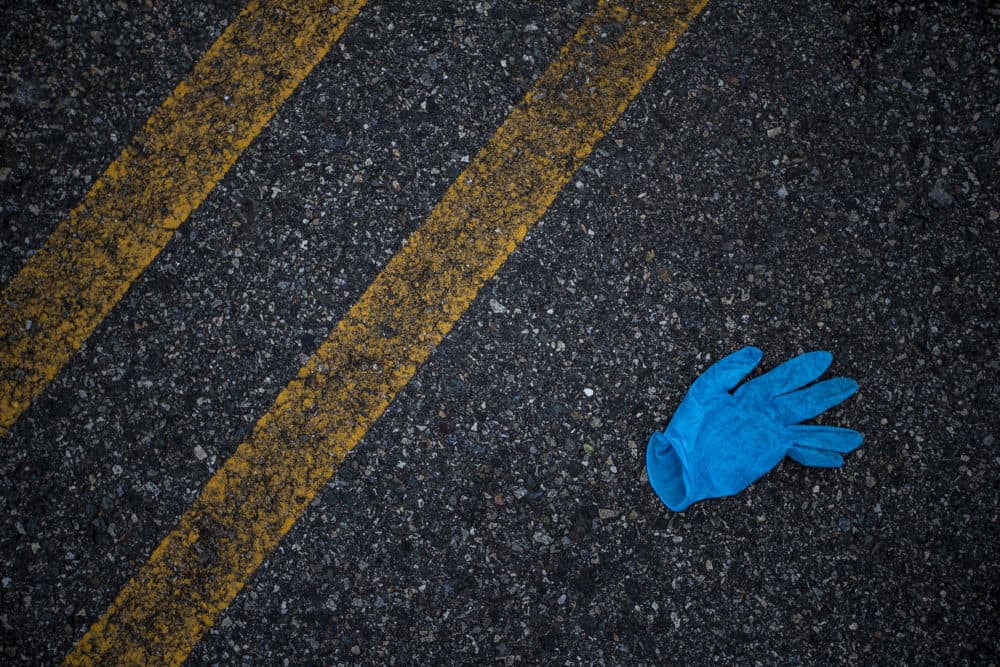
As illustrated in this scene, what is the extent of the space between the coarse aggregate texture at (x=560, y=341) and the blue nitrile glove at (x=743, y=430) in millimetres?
67

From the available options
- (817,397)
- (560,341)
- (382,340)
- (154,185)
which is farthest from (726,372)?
(154,185)

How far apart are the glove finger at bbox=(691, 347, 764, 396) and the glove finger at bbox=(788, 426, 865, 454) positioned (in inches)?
11.4

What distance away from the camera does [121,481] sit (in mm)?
2125

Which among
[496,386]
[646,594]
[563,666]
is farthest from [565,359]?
[563,666]

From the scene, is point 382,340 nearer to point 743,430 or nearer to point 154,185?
point 154,185

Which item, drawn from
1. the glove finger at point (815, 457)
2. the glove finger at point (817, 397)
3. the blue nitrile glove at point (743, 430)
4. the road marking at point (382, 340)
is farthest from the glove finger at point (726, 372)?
the road marking at point (382, 340)

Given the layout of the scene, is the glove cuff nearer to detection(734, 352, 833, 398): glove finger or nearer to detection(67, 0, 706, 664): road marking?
detection(734, 352, 833, 398): glove finger

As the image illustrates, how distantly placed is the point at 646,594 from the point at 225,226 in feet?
6.73

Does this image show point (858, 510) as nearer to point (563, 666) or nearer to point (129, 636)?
Answer: point (563, 666)

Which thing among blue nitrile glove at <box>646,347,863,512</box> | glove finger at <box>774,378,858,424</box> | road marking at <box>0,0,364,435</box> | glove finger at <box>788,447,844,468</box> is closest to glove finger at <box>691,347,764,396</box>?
blue nitrile glove at <box>646,347,863,512</box>

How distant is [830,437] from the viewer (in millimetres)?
2195

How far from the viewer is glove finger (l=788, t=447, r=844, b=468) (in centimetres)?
217

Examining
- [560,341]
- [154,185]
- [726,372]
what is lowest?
[726,372]

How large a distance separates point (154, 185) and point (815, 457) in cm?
262
